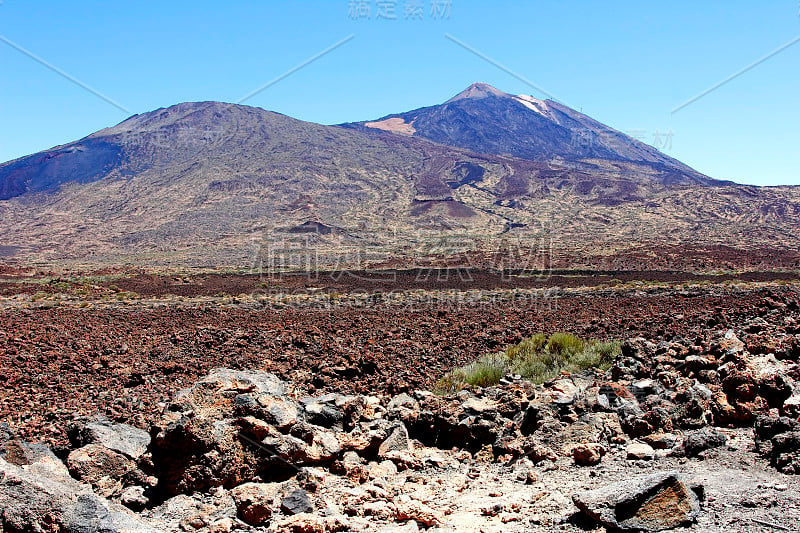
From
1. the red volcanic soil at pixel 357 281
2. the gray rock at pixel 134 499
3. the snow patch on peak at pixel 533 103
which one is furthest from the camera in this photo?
the snow patch on peak at pixel 533 103

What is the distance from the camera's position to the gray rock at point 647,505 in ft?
12.2

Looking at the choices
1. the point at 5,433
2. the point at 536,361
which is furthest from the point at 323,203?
the point at 5,433

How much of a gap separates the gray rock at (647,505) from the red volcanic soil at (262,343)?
15.0ft

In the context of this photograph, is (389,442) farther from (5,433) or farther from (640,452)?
(5,433)

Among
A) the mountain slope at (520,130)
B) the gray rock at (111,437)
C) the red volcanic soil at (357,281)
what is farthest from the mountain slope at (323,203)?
the gray rock at (111,437)

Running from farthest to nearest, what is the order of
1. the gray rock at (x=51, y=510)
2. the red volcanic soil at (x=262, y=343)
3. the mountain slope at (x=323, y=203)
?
the mountain slope at (x=323, y=203) < the red volcanic soil at (x=262, y=343) < the gray rock at (x=51, y=510)

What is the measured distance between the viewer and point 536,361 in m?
9.80

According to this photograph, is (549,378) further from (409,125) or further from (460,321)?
(409,125)

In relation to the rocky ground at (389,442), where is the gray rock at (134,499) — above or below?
below

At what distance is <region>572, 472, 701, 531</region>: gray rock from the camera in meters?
3.73

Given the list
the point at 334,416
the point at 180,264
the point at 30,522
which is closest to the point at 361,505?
the point at 334,416

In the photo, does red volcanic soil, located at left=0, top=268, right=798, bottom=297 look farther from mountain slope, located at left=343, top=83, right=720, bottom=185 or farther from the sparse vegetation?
mountain slope, located at left=343, top=83, right=720, bottom=185

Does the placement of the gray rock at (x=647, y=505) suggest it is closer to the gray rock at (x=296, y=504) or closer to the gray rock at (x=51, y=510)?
the gray rock at (x=296, y=504)

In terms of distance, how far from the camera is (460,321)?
14.4 m
